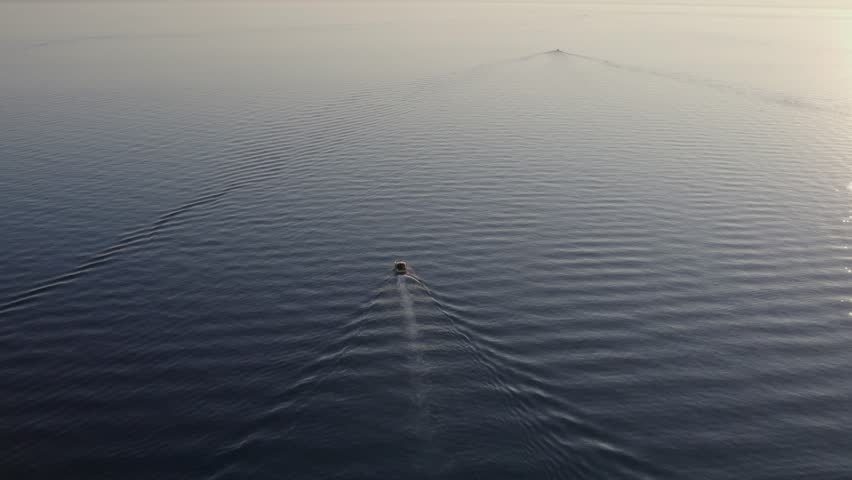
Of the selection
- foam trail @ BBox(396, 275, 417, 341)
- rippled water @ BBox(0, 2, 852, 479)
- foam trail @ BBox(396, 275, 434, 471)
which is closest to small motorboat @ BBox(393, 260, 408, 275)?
foam trail @ BBox(396, 275, 417, 341)

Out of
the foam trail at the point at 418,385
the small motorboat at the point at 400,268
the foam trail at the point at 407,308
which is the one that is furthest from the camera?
the small motorboat at the point at 400,268

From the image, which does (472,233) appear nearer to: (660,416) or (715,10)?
(660,416)

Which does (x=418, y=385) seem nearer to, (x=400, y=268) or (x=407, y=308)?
(x=407, y=308)

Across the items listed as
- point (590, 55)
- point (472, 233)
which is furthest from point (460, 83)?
point (472, 233)

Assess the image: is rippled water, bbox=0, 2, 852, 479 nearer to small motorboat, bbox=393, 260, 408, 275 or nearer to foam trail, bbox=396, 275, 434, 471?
foam trail, bbox=396, 275, 434, 471

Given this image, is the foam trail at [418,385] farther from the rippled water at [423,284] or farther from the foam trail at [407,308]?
the rippled water at [423,284]

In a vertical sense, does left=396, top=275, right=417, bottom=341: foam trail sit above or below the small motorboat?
below

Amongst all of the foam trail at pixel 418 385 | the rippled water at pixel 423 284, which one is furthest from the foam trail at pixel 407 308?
the rippled water at pixel 423 284

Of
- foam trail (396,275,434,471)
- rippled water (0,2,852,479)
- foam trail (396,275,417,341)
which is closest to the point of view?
foam trail (396,275,434,471)
